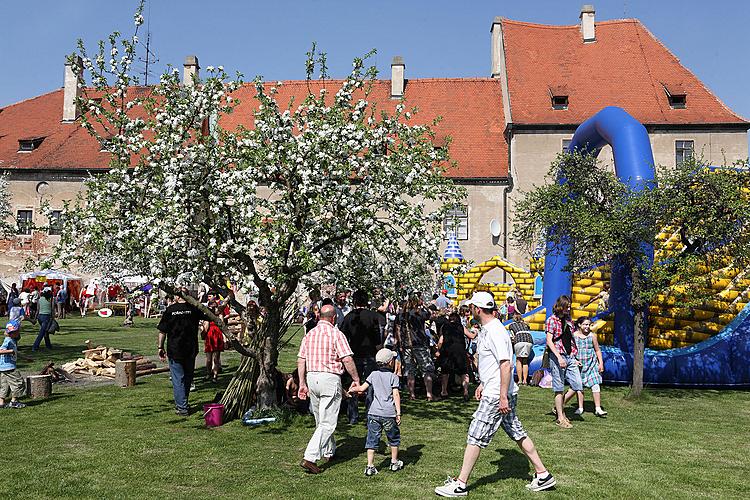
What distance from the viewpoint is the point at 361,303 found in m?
11.6

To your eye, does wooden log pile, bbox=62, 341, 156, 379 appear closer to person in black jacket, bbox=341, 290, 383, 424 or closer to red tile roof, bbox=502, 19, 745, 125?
person in black jacket, bbox=341, 290, 383, 424

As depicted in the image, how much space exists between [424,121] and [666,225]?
30.4 m

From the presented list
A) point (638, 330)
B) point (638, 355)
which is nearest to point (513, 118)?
point (638, 330)

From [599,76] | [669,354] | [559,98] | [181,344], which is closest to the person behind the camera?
[181,344]

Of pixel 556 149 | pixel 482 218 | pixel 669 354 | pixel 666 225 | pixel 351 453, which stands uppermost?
pixel 556 149

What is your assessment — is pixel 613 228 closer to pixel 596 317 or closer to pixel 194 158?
pixel 596 317

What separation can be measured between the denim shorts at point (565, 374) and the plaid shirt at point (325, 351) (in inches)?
163

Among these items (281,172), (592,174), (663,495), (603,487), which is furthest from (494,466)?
(592,174)

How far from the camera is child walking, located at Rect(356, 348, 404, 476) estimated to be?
8.03 m

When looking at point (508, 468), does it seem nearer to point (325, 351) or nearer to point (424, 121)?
point (325, 351)

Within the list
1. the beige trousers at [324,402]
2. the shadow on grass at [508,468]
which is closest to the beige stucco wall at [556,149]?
the shadow on grass at [508,468]

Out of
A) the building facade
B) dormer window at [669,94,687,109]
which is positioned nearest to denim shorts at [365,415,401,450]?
the building facade

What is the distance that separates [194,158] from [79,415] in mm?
4739

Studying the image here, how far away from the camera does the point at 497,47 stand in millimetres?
44438
